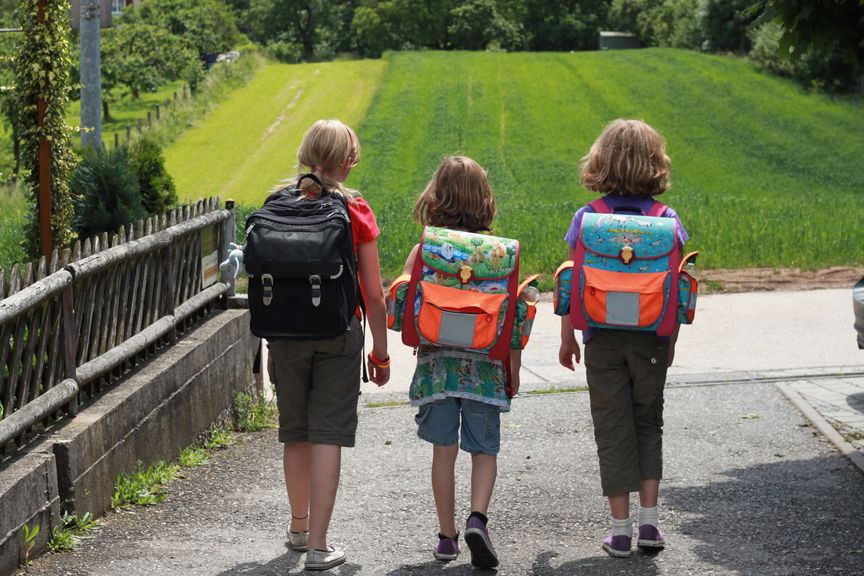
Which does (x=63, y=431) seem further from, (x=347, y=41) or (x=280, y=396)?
(x=347, y=41)

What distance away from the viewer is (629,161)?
5.43m

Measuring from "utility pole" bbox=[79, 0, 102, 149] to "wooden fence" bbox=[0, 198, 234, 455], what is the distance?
145 inches

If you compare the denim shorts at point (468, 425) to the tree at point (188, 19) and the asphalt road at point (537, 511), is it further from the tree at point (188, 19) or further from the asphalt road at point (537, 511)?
the tree at point (188, 19)

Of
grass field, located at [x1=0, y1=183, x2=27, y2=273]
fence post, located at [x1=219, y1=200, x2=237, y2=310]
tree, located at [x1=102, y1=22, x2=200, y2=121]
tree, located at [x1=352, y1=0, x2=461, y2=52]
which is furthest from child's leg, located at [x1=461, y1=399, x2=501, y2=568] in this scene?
tree, located at [x1=352, y1=0, x2=461, y2=52]

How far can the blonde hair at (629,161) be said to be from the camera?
5.44 m

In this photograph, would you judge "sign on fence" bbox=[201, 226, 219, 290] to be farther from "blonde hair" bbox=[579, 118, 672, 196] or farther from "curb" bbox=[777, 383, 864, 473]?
"curb" bbox=[777, 383, 864, 473]

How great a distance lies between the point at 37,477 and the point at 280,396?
39.1 inches

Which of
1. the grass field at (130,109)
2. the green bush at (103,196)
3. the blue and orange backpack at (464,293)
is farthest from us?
the grass field at (130,109)

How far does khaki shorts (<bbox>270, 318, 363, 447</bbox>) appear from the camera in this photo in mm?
5250

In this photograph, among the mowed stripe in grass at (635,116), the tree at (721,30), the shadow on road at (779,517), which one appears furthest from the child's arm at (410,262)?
the tree at (721,30)

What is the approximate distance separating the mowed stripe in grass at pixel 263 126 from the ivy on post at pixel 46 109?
2336 centimetres

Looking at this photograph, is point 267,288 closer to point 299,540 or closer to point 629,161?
point 299,540

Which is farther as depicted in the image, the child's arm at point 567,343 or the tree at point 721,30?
the tree at point 721,30

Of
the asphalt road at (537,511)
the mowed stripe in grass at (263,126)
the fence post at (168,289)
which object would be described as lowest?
the mowed stripe in grass at (263,126)
